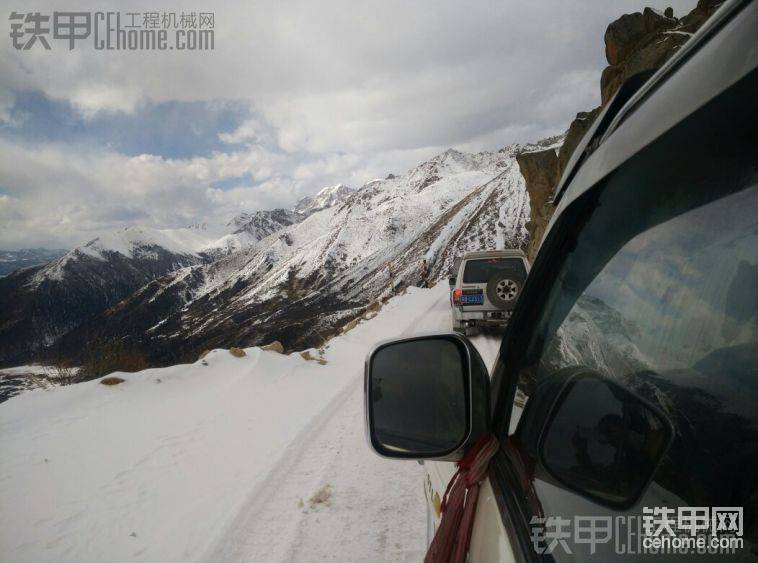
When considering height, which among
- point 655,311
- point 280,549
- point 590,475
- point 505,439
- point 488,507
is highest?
point 655,311

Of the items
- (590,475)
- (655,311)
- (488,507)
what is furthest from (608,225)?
(488,507)

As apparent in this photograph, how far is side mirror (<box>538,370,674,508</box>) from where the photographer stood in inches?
33.4

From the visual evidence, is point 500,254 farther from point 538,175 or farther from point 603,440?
point 538,175

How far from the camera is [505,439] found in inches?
61.0

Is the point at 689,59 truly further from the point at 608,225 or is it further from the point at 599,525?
the point at 599,525

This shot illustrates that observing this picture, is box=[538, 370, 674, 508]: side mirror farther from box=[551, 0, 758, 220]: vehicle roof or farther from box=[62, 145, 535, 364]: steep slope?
box=[62, 145, 535, 364]: steep slope

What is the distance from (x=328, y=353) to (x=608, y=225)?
1099 cm

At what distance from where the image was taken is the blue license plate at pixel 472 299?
8998 millimetres

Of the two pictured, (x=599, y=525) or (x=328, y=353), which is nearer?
(x=599, y=525)

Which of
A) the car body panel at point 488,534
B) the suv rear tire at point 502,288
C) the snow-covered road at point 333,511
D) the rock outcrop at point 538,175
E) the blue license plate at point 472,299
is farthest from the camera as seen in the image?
the rock outcrop at point 538,175

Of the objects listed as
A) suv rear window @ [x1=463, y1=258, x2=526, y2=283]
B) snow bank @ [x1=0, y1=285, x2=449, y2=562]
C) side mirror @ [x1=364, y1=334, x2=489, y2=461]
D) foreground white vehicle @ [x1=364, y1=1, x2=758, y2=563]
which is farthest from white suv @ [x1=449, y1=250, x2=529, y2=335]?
foreground white vehicle @ [x1=364, y1=1, x2=758, y2=563]

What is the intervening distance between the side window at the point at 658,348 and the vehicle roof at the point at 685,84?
49 mm

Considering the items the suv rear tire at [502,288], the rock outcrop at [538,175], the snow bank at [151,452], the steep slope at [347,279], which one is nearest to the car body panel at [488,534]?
the snow bank at [151,452]

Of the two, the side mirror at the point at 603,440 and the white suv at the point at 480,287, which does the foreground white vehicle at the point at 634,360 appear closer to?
the side mirror at the point at 603,440
